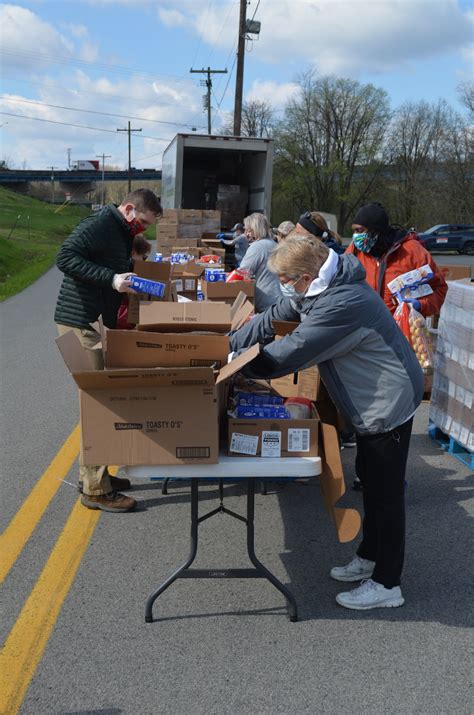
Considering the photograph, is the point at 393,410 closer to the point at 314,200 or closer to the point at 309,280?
the point at 309,280

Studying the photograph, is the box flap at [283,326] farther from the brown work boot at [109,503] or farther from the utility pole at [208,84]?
the utility pole at [208,84]

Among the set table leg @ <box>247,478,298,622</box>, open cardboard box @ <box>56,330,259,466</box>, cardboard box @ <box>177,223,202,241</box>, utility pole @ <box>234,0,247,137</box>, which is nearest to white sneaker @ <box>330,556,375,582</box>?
table leg @ <box>247,478,298,622</box>

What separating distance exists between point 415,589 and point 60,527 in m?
2.11

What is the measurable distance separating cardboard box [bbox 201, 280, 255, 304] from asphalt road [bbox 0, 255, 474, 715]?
1.60 metres

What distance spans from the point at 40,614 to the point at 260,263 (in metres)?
4.03

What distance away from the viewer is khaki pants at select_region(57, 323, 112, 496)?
14.8ft

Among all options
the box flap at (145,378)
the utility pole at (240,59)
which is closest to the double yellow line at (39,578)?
the box flap at (145,378)

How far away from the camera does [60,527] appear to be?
168 inches

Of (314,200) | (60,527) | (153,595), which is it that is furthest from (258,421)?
(314,200)

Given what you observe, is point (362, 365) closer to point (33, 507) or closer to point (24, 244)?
point (33, 507)

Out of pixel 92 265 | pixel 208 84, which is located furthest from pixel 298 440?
pixel 208 84

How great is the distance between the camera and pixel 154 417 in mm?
2902

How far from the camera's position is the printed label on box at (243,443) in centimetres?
310

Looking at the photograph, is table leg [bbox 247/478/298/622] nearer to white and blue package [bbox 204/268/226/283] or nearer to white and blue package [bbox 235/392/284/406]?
white and blue package [bbox 235/392/284/406]
